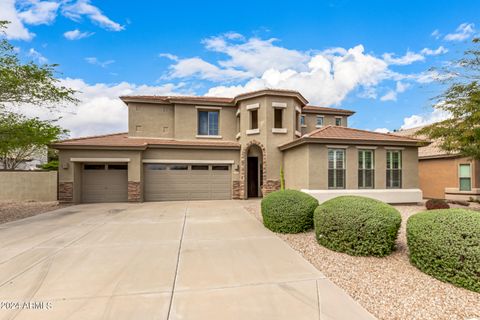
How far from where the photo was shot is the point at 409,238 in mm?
4875

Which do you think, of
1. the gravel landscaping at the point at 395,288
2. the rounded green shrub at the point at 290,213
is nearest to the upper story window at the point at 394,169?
the rounded green shrub at the point at 290,213

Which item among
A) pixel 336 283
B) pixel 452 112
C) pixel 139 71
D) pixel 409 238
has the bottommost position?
pixel 336 283

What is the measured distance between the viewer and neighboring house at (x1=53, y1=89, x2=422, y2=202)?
1261 centimetres

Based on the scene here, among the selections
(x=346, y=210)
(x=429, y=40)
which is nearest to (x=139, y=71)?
(x=346, y=210)

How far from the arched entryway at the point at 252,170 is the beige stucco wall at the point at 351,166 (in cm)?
352

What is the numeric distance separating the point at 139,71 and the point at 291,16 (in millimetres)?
9564

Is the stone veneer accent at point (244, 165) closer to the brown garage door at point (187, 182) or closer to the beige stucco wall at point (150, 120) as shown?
the brown garage door at point (187, 182)

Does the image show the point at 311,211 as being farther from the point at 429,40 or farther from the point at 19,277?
the point at 429,40

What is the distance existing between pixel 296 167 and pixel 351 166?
2.88 metres

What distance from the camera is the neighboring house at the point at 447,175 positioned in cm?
1440

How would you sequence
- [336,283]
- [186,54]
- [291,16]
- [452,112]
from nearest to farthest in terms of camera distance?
[336,283] < [452,112] < [291,16] < [186,54]

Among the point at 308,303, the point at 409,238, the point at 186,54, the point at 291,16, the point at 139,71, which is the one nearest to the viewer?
the point at 308,303

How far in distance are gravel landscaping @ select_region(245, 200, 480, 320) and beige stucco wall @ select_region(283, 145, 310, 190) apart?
6857mm

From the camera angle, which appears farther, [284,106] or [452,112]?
[284,106]
